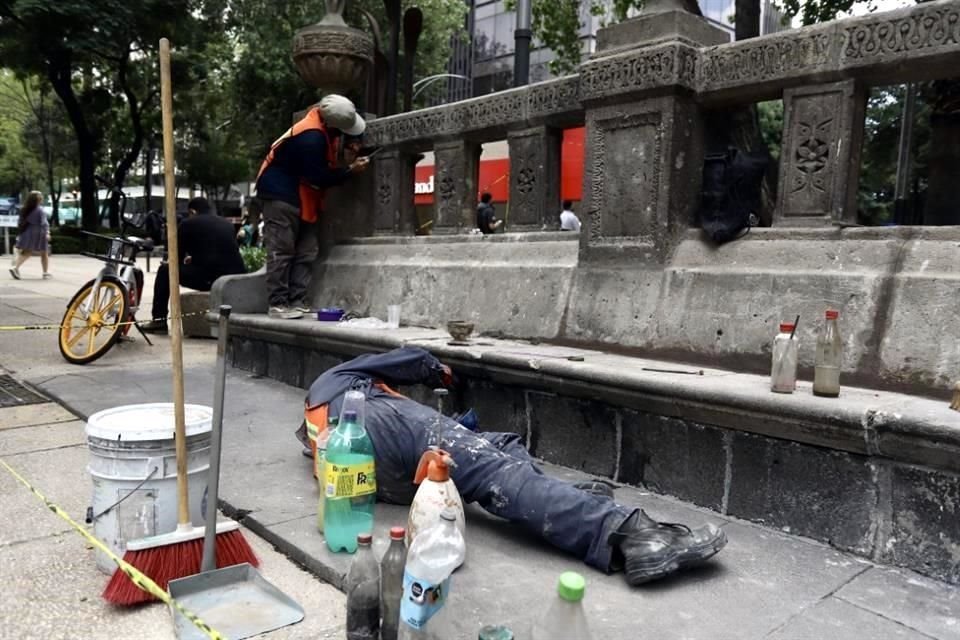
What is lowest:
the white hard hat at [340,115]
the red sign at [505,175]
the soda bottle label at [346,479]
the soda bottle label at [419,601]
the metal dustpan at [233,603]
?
the metal dustpan at [233,603]

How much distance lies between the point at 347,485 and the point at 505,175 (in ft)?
43.9

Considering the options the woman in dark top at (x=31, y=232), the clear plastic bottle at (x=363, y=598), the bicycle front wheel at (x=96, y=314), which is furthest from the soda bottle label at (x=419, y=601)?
the woman in dark top at (x=31, y=232)

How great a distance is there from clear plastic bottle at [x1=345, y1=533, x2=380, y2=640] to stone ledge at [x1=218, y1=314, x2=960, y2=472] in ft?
5.46

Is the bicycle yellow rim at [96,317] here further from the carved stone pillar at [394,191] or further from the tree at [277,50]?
the tree at [277,50]

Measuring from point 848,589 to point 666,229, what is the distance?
2252 millimetres

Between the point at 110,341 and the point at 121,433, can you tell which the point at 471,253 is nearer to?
the point at 121,433

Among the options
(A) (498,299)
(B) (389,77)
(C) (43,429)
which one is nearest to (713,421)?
(A) (498,299)

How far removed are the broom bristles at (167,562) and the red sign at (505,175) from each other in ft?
30.2

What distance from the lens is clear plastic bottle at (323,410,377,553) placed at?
9.21 feet

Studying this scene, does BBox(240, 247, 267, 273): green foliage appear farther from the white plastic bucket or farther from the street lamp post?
the white plastic bucket

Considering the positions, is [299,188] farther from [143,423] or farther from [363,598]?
[363,598]

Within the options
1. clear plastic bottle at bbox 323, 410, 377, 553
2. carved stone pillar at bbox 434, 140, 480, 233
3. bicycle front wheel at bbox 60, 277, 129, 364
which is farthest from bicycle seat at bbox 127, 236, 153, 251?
clear plastic bottle at bbox 323, 410, 377, 553

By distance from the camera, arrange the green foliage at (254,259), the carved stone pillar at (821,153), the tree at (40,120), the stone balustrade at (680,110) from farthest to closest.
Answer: the tree at (40,120)
the green foliage at (254,259)
the carved stone pillar at (821,153)
the stone balustrade at (680,110)

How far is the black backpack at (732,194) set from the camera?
161 inches
